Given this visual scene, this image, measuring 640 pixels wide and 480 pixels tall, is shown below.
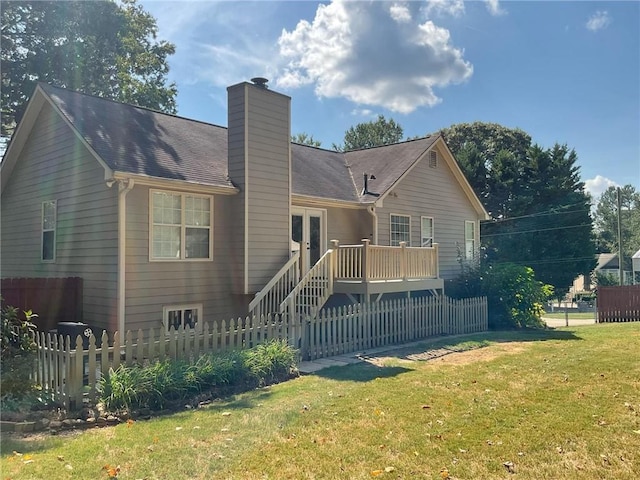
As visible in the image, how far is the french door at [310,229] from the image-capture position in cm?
1491

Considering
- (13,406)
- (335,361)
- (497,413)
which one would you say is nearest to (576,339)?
(335,361)

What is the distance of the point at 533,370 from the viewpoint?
868 cm

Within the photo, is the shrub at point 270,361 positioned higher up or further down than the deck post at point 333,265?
further down

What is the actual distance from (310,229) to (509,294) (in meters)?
7.12

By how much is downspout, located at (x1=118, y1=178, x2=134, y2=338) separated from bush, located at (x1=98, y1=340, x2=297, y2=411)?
3.27m

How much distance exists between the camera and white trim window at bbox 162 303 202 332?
11570 mm

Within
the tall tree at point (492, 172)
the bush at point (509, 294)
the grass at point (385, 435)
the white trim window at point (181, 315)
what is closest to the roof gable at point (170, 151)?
the white trim window at point (181, 315)

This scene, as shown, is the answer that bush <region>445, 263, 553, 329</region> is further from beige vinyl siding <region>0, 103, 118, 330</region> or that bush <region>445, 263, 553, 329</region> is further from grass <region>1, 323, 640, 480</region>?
Result: beige vinyl siding <region>0, 103, 118, 330</region>

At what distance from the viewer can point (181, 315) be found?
1201 cm

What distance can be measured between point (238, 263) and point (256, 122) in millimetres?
3671

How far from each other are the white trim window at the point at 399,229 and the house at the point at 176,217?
193cm

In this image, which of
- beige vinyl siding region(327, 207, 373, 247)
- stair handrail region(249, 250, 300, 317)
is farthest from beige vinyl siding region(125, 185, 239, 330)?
beige vinyl siding region(327, 207, 373, 247)

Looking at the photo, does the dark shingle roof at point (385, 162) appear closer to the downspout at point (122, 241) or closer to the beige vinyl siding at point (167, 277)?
the beige vinyl siding at point (167, 277)

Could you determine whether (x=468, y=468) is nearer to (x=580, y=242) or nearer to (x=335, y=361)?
(x=335, y=361)
